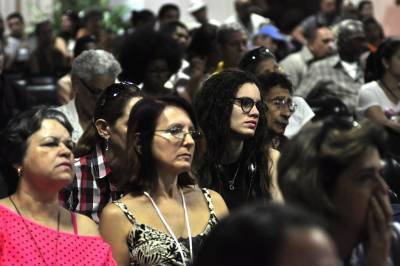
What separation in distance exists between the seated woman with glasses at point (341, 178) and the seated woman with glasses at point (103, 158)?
244 centimetres

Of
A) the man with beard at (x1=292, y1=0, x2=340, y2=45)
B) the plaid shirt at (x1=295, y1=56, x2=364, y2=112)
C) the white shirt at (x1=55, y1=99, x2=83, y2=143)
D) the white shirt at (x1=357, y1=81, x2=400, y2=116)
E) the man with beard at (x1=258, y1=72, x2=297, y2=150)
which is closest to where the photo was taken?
the man with beard at (x1=258, y1=72, x2=297, y2=150)

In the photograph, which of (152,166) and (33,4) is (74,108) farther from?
(33,4)

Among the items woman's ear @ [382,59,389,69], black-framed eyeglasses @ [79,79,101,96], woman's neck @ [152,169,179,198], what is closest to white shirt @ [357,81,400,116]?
woman's ear @ [382,59,389,69]

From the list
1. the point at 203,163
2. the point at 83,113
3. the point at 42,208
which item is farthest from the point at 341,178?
the point at 83,113

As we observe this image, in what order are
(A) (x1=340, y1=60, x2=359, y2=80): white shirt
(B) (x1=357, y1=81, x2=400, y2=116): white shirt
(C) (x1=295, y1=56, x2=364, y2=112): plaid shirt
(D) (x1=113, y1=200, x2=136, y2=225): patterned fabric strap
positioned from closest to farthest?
(D) (x1=113, y1=200, x2=136, y2=225): patterned fabric strap
(B) (x1=357, y1=81, x2=400, y2=116): white shirt
(C) (x1=295, y1=56, x2=364, y2=112): plaid shirt
(A) (x1=340, y1=60, x2=359, y2=80): white shirt

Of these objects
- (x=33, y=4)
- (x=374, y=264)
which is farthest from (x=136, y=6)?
(x=374, y=264)

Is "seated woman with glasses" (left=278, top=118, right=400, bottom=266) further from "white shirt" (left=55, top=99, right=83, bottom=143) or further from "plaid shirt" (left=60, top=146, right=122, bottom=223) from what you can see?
"white shirt" (left=55, top=99, right=83, bottom=143)

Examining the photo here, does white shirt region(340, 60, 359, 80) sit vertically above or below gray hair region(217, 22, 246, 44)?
below

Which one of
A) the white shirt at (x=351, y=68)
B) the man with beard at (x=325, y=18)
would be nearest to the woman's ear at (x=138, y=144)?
the white shirt at (x=351, y=68)

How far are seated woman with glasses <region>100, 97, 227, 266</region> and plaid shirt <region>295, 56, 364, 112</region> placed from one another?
17.0 feet

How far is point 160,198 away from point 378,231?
1.64m

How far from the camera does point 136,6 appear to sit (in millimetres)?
19734

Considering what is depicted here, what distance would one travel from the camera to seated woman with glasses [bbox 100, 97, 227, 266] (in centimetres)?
505

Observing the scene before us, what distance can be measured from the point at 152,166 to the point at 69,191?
984 millimetres
